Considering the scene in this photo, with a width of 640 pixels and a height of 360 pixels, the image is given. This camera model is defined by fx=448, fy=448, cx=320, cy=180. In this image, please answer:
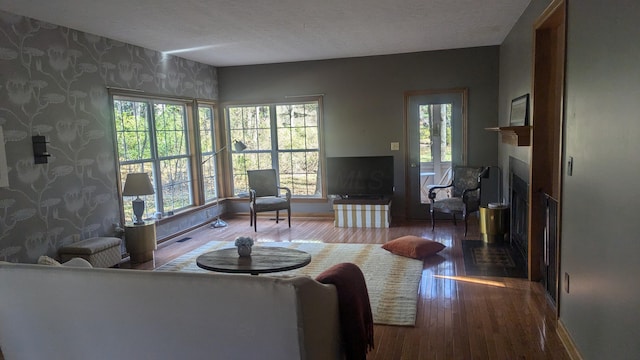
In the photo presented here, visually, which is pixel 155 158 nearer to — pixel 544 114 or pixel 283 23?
pixel 283 23

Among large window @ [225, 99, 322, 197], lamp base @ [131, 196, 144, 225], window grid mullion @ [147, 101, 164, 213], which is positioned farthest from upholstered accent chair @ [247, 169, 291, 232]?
lamp base @ [131, 196, 144, 225]

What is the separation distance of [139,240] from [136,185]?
62cm

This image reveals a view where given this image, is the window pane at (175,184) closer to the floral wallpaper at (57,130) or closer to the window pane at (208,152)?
→ the window pane at (208,152)

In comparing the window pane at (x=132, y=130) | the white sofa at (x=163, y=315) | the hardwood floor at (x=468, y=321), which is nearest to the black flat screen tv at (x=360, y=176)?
the hardwood floor at (x=468, y=321)

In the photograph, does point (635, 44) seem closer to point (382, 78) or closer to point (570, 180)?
point (570, 180)

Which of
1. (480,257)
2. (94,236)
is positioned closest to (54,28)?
(94,236)

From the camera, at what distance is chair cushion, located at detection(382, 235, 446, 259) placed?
4.78 m

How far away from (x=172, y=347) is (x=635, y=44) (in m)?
2.39

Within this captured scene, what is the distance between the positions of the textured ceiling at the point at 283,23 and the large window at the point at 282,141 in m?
1.19

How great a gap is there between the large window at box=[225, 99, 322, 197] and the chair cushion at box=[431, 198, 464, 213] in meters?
2.08

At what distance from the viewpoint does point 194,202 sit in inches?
268

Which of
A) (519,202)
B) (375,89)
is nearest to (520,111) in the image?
(519,202)

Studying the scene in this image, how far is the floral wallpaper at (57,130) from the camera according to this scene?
3861 mm

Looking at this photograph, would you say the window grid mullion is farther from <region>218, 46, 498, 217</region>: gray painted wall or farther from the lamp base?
<region>218, 46, 498, 217</region>: gray painted wall
